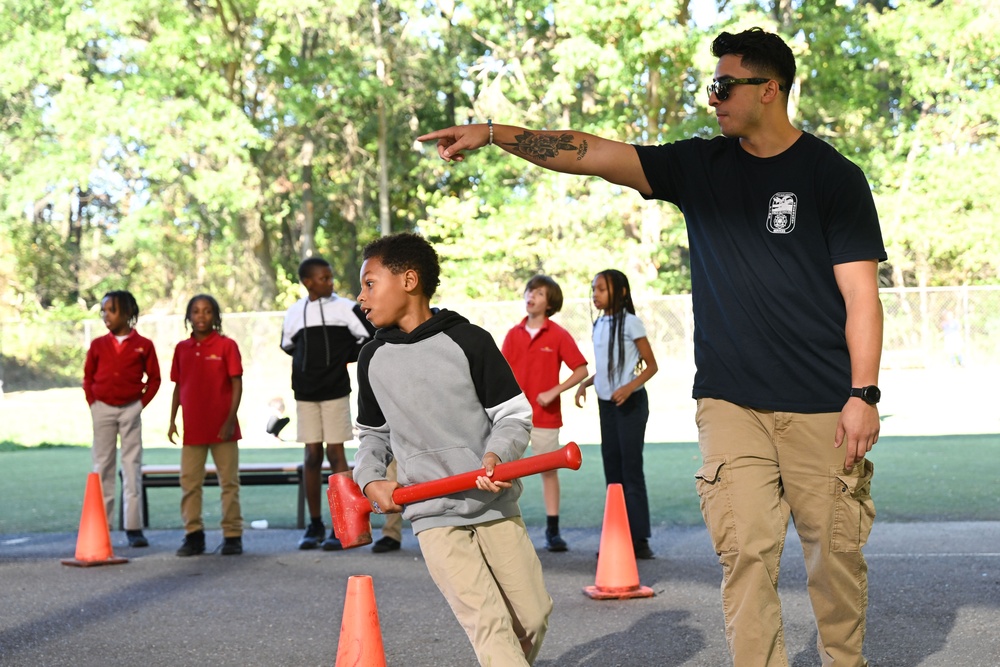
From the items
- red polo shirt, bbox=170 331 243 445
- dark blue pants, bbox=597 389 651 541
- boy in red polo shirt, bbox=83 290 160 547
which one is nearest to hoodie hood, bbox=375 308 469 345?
dark blue pants, bbox=597 389 651 541

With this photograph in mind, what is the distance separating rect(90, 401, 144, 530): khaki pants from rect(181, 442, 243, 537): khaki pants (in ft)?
2.05

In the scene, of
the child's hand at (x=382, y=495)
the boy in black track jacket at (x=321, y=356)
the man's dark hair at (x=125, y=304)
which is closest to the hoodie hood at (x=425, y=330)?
the child's hand at (x=382, y=495)

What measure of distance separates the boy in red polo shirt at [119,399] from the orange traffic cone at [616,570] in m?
4.26

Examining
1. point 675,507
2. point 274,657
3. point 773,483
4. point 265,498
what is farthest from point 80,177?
point 773,483

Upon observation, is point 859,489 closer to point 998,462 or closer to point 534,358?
point 534,358

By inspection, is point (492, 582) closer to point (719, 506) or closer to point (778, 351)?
point (719, 506)

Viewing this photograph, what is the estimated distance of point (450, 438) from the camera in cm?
414

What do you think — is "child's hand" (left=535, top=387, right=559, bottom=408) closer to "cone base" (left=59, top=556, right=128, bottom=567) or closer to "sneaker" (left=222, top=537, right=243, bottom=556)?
"sneaker" (left=222, top=537, right=243, bottom=556)

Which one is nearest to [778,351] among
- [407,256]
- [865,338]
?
[865,338]

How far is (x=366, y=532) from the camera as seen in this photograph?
4.28 metres

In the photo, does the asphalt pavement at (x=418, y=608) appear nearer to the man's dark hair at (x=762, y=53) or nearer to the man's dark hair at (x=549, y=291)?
the man's dark hair at (x=549, y=291)

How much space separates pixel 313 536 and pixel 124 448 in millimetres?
1748

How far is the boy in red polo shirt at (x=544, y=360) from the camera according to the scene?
9203mm

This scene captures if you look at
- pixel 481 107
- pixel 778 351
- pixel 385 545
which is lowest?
pixel 385 545
